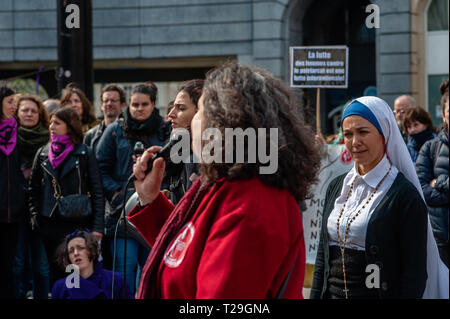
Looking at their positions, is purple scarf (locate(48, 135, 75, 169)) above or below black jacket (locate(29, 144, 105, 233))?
above

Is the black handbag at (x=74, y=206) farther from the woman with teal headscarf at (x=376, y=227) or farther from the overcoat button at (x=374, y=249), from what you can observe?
the overcoat button at (x=374, y=249)

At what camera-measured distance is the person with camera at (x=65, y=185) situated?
6.39 m

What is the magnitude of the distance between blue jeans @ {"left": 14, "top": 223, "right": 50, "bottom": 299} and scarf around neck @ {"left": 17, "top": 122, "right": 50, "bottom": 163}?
28.9 inches

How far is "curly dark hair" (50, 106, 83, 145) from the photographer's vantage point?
6.46m

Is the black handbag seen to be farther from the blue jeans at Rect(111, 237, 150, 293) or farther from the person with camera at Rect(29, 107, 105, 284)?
the blue jeans at Rect(111, 237, 150, 293)

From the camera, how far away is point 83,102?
7.70 metres

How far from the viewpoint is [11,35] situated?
18344 millimetres

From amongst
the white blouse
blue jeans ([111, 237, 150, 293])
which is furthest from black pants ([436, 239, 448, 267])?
the white blouse

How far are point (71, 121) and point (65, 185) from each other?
57 centimetres

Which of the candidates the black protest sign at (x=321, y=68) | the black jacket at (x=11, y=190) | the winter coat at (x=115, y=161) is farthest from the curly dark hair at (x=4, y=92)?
the black protest sign at (x=321, y=68)

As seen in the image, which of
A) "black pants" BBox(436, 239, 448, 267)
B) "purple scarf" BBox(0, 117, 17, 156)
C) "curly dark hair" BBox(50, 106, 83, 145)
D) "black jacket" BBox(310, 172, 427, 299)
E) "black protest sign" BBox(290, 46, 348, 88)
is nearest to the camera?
"black jacket" BBox(310, 172, 427, 299)

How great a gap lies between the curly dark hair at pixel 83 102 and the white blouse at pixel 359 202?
4317mm

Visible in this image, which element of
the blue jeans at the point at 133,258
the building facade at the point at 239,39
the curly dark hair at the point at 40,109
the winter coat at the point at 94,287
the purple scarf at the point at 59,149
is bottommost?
the winter coat at the point at 94,287

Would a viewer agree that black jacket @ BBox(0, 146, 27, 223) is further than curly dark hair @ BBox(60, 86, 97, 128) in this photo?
No
